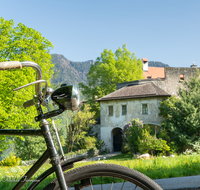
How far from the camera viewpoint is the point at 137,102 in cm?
2373

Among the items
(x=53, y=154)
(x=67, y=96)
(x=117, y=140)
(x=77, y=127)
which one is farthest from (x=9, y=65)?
(x=117, y=140)

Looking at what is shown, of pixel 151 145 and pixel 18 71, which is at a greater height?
pixel 18 71

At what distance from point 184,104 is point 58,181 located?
19.9 meters

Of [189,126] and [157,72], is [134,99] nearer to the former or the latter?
[189,126]

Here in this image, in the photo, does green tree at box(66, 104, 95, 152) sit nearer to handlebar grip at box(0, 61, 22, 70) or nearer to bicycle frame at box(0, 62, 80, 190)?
bicycle frame at box(0, 62, 80, 190)

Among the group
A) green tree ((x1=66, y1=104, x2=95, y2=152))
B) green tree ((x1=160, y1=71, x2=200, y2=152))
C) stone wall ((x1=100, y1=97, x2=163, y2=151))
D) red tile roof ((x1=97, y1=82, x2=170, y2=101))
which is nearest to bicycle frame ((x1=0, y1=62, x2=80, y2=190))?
green tree ((x1=160, y1=71, x2=200, y2=152))

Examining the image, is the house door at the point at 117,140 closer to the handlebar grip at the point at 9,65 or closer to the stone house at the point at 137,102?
the stone house at the point at 137,102

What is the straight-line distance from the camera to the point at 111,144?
84.7ft

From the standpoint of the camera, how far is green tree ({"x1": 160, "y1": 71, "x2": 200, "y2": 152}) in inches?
734

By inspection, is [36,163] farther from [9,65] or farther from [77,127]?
[77,127]

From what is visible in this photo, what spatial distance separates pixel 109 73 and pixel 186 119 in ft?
45.7

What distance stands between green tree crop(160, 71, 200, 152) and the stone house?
230cm

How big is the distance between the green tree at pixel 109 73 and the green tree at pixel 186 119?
36.7 feet

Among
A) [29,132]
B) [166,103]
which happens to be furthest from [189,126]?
[29,132]
